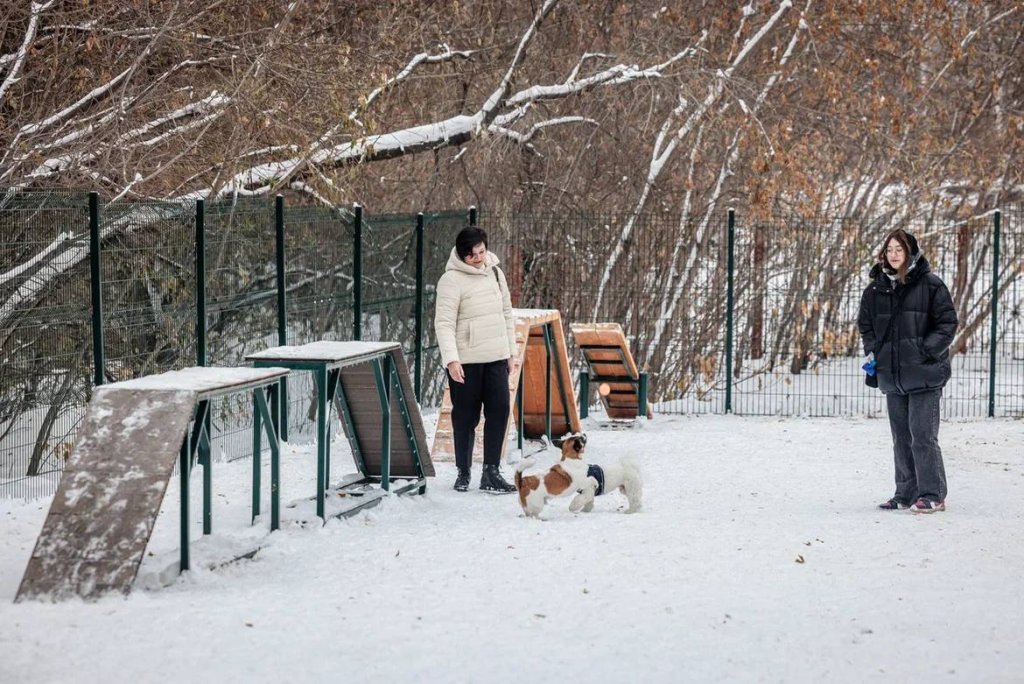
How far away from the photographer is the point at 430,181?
16047 millimetres

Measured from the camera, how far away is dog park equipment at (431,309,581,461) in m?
10.5

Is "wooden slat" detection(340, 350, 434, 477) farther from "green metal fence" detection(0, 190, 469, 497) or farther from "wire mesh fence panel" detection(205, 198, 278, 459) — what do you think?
"wire mesh fence panel" detection(205, 198, 278, 459)

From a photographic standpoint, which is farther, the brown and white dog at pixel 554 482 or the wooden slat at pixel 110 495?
the brown and white dog at pixel 554 482

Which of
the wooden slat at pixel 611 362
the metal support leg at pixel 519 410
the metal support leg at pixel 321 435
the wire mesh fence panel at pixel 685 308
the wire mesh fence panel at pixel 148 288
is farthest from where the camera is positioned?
the wire mesh fence panel at pixel 685 308

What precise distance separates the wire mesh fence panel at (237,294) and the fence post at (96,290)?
1.47m

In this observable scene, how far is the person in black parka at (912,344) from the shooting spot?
840cm

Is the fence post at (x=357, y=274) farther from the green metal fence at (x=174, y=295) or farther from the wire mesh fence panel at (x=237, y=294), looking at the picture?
the wire mesh fence panel at (x=237, y=294)

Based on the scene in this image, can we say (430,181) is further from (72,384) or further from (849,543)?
(849,543)

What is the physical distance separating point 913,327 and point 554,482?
7.62ft

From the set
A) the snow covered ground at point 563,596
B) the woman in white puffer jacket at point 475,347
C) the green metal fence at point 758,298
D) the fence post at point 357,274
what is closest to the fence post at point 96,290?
the snow covered ground at point 563,596

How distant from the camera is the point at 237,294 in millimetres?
11016

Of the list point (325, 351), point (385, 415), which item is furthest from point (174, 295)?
Result: point (325, 351)

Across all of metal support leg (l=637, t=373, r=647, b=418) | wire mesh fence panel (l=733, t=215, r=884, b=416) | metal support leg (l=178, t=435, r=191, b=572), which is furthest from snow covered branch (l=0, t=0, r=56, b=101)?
wire mesh fence panel (l=733, t=215, r=884, b=416)

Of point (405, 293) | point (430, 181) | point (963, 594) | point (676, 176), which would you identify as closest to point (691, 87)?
point (676, 176)
